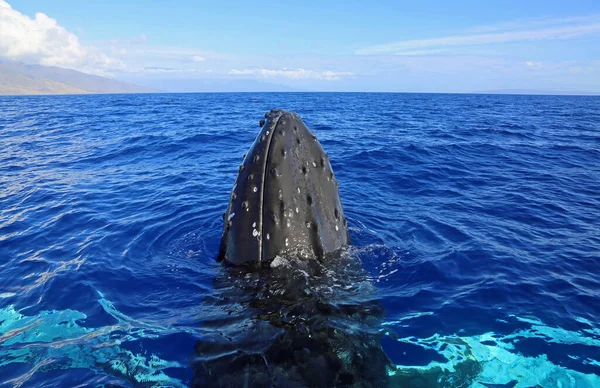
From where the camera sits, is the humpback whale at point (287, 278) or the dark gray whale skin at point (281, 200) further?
the dark gray whale skin at point (281, 200)

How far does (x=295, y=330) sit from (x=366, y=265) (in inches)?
102

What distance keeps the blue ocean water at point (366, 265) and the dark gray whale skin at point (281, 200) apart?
2.85 feet

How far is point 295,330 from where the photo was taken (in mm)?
4090

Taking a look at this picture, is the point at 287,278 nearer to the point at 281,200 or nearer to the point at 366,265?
the point at 281,200

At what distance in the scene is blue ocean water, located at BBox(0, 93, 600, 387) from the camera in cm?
459

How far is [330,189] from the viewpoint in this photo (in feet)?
16.9

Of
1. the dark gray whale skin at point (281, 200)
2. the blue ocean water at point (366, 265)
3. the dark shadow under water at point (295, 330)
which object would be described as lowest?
the blue ocean water at point (366, 265)

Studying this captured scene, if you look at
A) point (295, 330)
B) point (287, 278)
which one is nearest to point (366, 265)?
point (287, 278)

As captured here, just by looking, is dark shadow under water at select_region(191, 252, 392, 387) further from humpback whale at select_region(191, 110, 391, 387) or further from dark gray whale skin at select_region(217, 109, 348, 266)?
dark gray whale skin at select_region(217, 109, 348, 266)

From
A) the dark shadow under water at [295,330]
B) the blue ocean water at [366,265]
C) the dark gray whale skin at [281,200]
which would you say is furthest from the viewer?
the dark gray whale skin at [281,200]

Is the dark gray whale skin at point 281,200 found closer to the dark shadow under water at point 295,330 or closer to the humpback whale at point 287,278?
the humpback whale at point 287,278

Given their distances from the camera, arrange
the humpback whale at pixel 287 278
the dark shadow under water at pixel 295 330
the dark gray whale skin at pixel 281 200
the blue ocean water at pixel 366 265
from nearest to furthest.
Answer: the dark shadow under water at pixel 295 330
the humpback whale at pixel 287 278
the blue ocean water at pixel 366 265
the dark gray whale skin at pixel 281 200

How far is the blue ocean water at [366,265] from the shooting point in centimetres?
459

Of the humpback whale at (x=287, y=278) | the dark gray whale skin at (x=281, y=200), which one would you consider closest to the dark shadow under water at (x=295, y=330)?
the humpback whale at (x=287, y=278)
